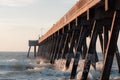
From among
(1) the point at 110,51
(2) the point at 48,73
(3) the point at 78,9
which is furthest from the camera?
(2) the point at 48,73

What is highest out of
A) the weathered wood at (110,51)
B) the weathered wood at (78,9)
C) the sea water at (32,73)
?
the weathered wood at (78,9)

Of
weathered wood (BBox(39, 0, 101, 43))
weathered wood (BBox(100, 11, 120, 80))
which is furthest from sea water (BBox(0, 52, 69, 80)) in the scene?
weathered wood (BBox(100, 11, 120, 80))

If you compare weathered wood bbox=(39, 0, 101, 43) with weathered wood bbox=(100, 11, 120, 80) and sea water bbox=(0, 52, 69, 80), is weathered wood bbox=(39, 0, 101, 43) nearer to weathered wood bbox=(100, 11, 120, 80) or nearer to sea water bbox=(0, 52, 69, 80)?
weathered wood bbox=(100, 11, 120, 80)

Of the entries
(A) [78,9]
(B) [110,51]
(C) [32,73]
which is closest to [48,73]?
(C) [32,73]

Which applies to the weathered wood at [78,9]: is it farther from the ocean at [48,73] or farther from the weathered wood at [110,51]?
the ocean at [48,73]

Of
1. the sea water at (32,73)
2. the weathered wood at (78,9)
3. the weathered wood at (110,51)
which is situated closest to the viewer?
the weathered wood at (110,51)

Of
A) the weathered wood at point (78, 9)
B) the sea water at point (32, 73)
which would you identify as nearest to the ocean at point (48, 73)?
the sea water at point (32, 73)

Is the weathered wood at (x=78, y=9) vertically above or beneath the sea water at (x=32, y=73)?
above

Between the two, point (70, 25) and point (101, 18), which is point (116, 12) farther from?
point (70, 25)

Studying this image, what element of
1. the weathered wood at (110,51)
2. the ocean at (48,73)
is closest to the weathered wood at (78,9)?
the weathered wood at (110,51)

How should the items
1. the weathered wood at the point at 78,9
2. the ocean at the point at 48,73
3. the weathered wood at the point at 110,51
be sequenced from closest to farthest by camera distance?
the weathered wood at the point at 110,51 → the weathered wood at the point at 78,9 → the ocean at the point at 48,73

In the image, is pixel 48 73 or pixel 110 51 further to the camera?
pixel 48 73

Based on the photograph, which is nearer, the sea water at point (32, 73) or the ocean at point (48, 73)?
the ocean at point (48, 73)

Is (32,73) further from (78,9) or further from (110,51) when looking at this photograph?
(110,51)
